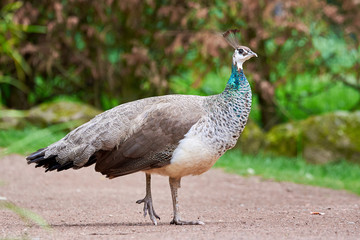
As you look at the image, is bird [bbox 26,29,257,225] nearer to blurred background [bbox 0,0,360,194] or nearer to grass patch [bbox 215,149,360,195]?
grass patch [bbox 215,149,360,195]

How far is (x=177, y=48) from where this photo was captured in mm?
10938

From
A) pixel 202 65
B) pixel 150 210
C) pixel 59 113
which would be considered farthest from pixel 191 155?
pixel 59 113

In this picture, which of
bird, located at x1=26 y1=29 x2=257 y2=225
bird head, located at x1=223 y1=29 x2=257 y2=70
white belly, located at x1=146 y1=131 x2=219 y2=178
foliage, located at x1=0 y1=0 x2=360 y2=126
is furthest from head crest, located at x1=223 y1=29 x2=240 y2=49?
foliage, located at x1=0 y1=0 x2=360 y2=126

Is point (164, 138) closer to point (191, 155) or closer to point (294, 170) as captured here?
point (191, 155)

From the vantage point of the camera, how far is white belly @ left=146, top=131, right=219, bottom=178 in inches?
201

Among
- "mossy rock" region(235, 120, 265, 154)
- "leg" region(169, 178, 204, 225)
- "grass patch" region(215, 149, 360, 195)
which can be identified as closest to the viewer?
"leg" region(169, 178, 204, 225)

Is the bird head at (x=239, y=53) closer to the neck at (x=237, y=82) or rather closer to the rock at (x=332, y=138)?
the neck at (x=237, y=82)

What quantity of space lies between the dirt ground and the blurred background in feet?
4.73

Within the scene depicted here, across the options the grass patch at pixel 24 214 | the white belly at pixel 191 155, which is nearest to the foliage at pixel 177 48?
the white belly at pixel 191 155

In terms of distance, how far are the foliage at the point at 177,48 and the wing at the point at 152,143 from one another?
5.28 meters

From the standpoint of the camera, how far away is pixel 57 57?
37.3ft

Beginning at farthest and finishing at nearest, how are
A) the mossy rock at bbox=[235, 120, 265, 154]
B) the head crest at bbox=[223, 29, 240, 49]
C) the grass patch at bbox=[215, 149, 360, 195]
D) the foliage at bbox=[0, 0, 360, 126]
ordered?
the foliage at bbox=[0, 0, 360, 126] < the mossy rock at bbox=[235, 120, 265, 154] < the grass patch at bbox=[215, 149, 360, 195] < the head crest at bbox=[223, 29, 240, 49]

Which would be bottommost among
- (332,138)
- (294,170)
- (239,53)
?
(294,170)

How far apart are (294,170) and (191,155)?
4.87 meters
